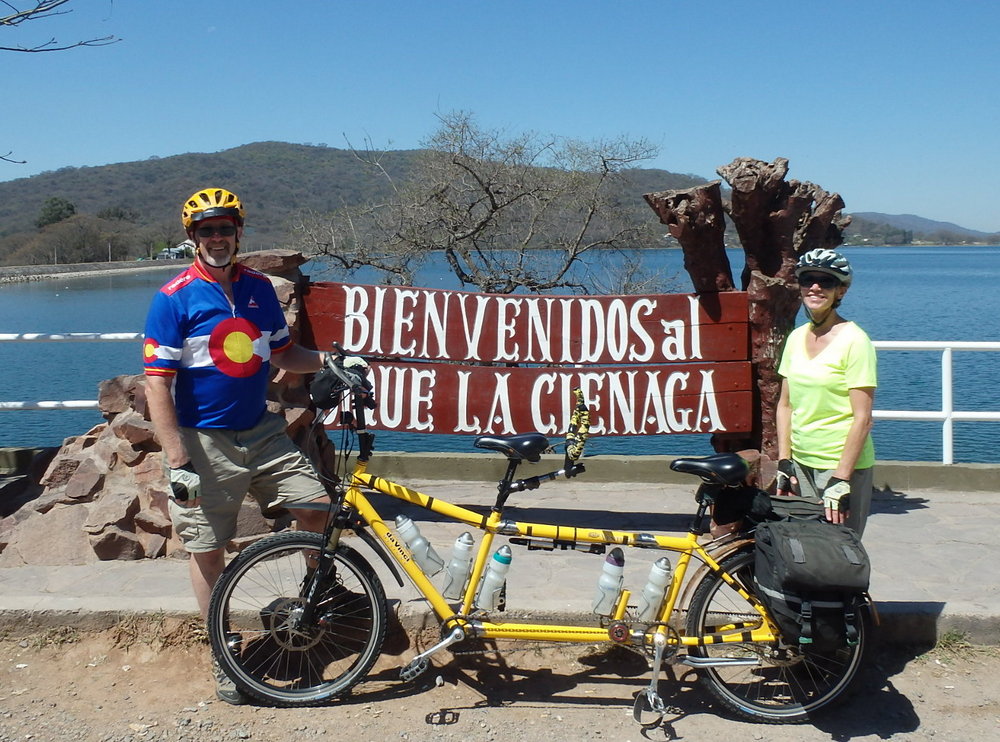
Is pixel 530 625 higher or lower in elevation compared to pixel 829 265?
lower

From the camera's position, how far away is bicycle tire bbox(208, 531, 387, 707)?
3.97 meters

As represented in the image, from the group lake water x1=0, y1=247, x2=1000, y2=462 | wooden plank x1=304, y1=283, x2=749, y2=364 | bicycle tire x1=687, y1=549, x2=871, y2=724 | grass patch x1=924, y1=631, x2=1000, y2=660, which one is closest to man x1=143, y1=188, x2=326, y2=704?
bicycle tire x1=687, y1=549, x2=871, y2=724

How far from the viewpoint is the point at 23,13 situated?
7.15m

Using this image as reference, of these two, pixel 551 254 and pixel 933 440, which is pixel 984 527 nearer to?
pixel 933 440

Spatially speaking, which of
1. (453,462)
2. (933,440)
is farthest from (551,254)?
(453,462)

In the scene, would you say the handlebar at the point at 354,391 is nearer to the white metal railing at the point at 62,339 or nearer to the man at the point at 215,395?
the man at the point at 215,395

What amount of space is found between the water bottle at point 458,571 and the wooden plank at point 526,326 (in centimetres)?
245

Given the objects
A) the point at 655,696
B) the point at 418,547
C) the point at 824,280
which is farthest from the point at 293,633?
the point at 824,280

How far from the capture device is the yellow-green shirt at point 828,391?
13.0ft

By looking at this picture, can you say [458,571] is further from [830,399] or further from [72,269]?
[72,269]

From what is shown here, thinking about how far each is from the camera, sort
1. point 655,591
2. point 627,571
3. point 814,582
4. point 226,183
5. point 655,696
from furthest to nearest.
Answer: point 226,183 → point 627,571 → point 655,591 → point 655,696 → point 814,582

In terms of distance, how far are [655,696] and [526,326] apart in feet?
9.96

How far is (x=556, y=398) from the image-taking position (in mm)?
6316

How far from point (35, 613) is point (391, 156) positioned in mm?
20287
